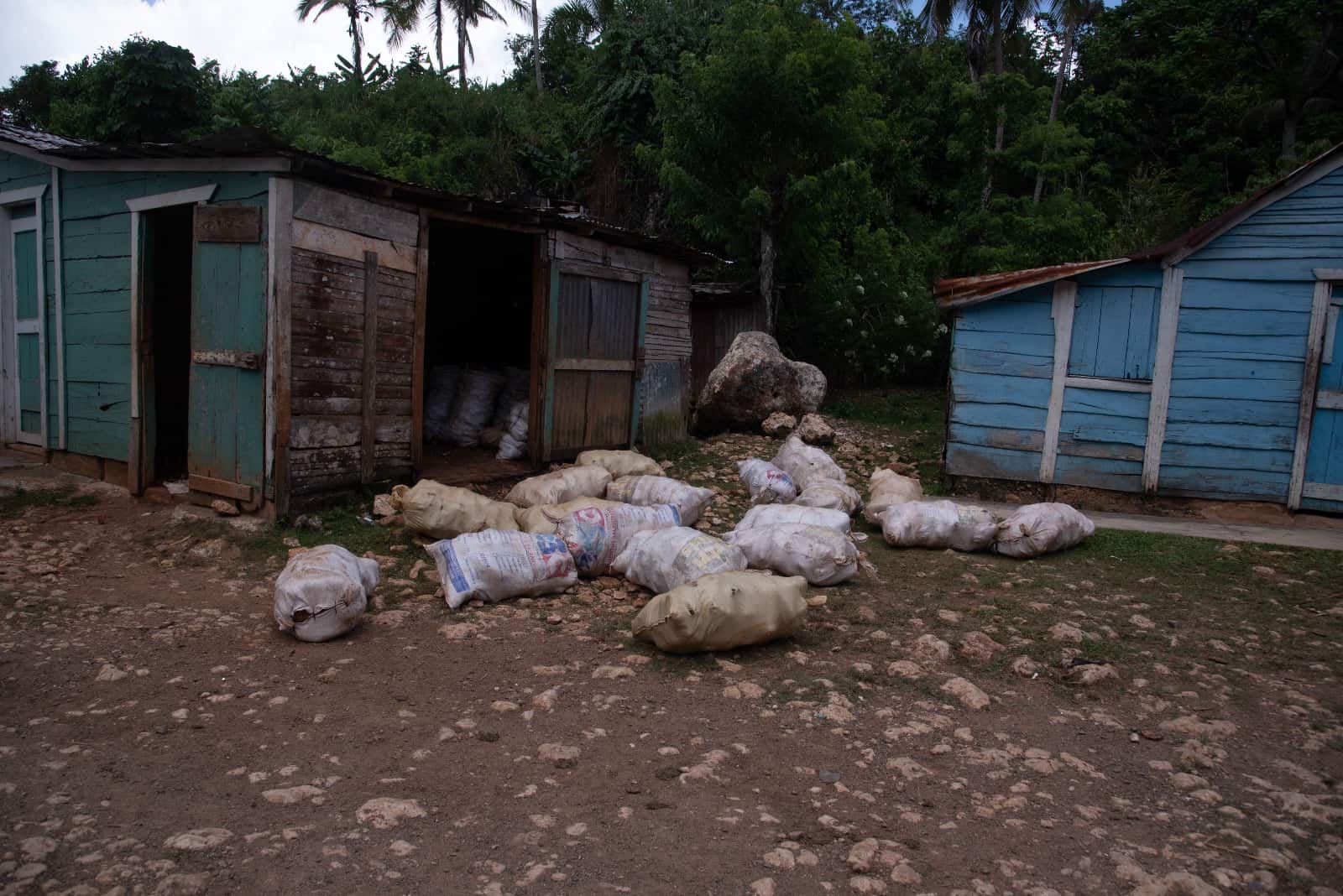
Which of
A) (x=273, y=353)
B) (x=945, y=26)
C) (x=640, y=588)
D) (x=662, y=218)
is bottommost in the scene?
(x=640, y=588)

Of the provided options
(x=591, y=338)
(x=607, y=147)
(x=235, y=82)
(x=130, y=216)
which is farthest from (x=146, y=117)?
(x=591, y=338)

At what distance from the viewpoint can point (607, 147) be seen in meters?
17.1

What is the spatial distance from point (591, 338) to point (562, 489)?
2498 millimetres

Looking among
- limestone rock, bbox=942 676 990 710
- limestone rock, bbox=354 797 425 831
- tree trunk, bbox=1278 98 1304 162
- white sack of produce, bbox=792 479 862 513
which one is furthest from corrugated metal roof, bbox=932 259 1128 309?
tree trunk, bbox=1278 98 1304 162

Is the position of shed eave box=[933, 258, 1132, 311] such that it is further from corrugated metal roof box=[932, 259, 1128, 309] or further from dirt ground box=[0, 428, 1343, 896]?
dirt ground box=[0, 428, 1343, 896]

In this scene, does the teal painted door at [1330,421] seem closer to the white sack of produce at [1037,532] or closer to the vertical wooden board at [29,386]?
the white sack of produce at [1037,532]

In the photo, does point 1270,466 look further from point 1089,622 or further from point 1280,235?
point 1089,622

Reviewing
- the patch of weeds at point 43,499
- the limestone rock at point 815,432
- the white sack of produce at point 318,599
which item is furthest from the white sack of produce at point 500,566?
the limestone rock at point 815,432

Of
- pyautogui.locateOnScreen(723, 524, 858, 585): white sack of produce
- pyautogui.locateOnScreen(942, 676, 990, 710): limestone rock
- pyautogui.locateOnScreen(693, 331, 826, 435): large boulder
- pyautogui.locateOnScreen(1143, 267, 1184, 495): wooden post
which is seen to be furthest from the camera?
pyautogui.locateOnScreen(693, 331, 826, 435): large boulder

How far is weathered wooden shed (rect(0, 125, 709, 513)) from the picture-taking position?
5617 millimetres

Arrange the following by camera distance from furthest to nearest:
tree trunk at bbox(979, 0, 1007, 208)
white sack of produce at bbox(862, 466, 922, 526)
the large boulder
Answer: tree trunk at bbox(979, 0, 1007, 208) → the large boulder → white sack of produce at bbox(862, 466, 922, 526)

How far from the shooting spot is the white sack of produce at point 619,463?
6641mm

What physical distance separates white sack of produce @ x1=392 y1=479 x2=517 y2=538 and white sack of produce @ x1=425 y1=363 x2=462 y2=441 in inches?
128

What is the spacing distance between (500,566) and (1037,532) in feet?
11.9
